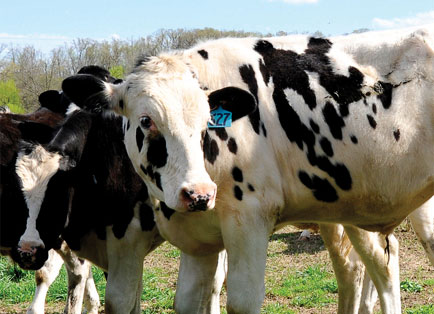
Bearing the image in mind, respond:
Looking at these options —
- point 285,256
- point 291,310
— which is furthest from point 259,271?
point 285,256

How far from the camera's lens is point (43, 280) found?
723 centimetres

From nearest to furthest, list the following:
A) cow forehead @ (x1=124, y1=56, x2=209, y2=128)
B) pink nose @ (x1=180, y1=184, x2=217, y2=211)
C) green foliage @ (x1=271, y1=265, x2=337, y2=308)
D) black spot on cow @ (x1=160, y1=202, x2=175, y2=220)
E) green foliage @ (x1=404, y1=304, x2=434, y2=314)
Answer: pink nose @ (x1=180, y1=184, x2=217, y2=211)
cow forehead @ (x1=124, y1=56, x2=209, y2=128)
black spot on cow @ (x1=160, y1=202, x2=175, y2=220)
green foliage @ (x1=404, y1=304, x2=434, y2=314)
green foliage @ (x1=271, y1=265, x2=337, y2=308)

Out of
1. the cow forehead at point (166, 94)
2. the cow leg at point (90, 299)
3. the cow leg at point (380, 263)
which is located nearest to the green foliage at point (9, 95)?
the cow leg at point (90, 299)

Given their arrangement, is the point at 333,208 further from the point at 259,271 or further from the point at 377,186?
the point at 259,271

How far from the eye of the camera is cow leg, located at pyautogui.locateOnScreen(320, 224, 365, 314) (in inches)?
247

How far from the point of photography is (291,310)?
24.4 feet

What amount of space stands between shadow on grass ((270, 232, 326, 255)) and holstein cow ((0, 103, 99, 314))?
4.24m

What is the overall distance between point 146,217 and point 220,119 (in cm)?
159

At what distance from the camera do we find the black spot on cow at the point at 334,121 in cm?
469

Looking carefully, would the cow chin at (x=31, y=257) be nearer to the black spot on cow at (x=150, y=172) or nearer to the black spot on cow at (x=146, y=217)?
the black spot on cow at (x=146, y=217)

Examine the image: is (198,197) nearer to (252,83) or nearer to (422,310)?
(252,83)

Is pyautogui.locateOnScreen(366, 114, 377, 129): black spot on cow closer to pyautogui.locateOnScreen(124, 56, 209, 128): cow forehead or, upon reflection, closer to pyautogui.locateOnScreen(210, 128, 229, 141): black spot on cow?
pyautogui.locateOnScreen(210, 128, 229, 141): black spot on cow

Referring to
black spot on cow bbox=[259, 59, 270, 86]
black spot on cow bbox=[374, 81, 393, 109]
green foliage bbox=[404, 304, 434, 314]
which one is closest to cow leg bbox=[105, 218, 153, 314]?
black spot on cow bbox=[259, 59, 270, 86]

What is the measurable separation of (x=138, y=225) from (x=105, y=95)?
59.9 inches
